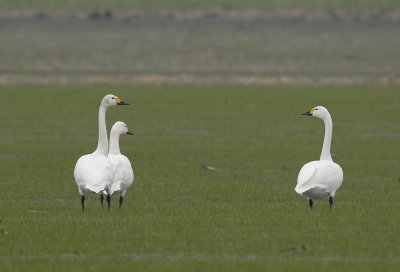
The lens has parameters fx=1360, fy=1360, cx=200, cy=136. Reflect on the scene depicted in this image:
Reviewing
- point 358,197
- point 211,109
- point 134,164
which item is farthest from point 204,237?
point 211,109

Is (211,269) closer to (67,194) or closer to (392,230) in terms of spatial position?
(392,230)

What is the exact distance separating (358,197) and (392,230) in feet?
11.4

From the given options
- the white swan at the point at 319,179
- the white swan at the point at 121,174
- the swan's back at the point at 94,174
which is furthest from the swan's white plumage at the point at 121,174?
the white swan at the point at 319,179

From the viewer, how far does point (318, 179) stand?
15.0 m

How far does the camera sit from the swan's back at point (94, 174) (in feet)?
48.3

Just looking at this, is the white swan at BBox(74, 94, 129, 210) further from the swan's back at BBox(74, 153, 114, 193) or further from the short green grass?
the short green grass

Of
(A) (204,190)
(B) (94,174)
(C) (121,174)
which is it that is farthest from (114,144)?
(B) (94,174)

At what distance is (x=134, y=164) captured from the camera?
72.7 feet

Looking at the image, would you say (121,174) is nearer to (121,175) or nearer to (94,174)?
(121,175)

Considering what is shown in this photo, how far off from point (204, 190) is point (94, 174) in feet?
11.8

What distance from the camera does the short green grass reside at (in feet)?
40.7

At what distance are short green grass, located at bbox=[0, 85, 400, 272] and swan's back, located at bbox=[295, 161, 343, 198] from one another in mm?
275

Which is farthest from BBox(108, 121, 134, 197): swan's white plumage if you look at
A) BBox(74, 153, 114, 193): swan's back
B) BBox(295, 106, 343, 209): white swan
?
BBox(295, 106, 343, 209): white swan

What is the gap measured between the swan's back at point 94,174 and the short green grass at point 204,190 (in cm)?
35
